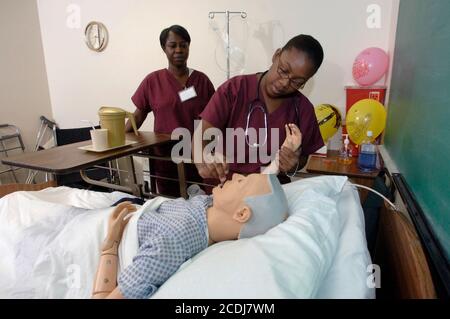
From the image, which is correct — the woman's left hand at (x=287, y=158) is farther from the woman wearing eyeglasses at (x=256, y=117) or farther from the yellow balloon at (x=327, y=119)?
the yellow balloon at (x=327, y=119)

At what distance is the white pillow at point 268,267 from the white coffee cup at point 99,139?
86 cm

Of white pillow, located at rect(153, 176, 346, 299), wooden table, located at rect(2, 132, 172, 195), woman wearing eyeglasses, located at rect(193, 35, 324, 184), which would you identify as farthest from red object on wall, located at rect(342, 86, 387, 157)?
white pillow, located at rect(153, 176, 346, 299)

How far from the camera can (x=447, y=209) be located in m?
0.70

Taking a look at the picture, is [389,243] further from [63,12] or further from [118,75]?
[63,12]

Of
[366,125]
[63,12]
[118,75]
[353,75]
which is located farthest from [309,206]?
[63,12]

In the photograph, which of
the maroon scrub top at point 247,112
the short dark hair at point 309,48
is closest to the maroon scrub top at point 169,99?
the maroon scrub top at point 247,112

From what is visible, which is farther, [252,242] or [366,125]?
[366,125]

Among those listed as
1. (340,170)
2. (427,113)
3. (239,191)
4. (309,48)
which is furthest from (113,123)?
(340,170)

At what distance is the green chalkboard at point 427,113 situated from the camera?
2.48 feet

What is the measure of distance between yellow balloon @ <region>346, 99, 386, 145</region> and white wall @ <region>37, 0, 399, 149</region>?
54 cm

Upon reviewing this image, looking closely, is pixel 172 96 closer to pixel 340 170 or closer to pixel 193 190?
pixel 193 190

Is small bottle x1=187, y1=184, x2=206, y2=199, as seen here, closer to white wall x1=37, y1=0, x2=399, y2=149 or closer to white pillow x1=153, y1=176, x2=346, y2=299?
white pillow x1=153, y1=176, x2=346, y2=299

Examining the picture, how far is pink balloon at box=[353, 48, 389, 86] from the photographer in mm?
2102
